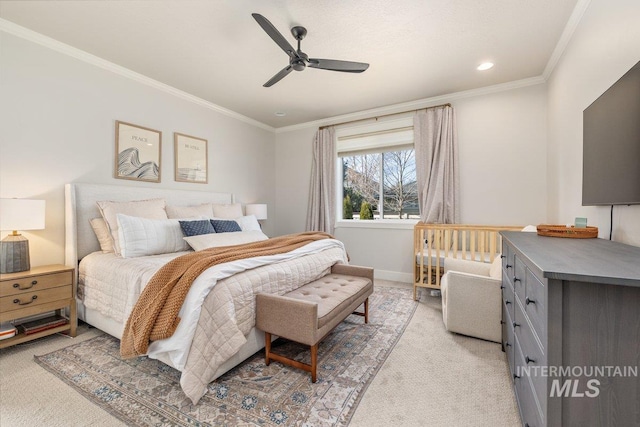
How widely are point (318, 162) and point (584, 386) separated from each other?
4.18 metres

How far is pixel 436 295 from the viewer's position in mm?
3438

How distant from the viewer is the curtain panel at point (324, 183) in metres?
4.57

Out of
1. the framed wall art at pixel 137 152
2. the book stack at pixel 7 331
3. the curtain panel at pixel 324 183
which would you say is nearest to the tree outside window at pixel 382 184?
the curtain panel at pixel 324 183

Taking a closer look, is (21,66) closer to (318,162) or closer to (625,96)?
(318,162)

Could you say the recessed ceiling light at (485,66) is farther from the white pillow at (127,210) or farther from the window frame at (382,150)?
the white pillow at (127,210)

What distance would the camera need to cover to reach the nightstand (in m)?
2.01

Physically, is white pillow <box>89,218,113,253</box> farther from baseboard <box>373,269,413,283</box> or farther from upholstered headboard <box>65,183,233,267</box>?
baseboard <box>373,269,413,283</box>

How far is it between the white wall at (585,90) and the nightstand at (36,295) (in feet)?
12.9

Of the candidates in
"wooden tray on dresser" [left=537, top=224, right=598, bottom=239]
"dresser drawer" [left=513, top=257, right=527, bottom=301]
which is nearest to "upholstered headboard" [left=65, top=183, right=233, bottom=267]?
"dresser drawer" [left=513, top=257, right=527, bottom=301]

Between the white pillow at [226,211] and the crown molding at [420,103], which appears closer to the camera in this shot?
the crown molding at [420,103]

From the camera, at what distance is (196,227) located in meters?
2.90

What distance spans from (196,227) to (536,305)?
2858 mm

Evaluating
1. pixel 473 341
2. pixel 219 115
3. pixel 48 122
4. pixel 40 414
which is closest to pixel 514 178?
pixel 473 341

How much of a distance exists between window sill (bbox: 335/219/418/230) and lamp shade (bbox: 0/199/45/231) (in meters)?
3.55
